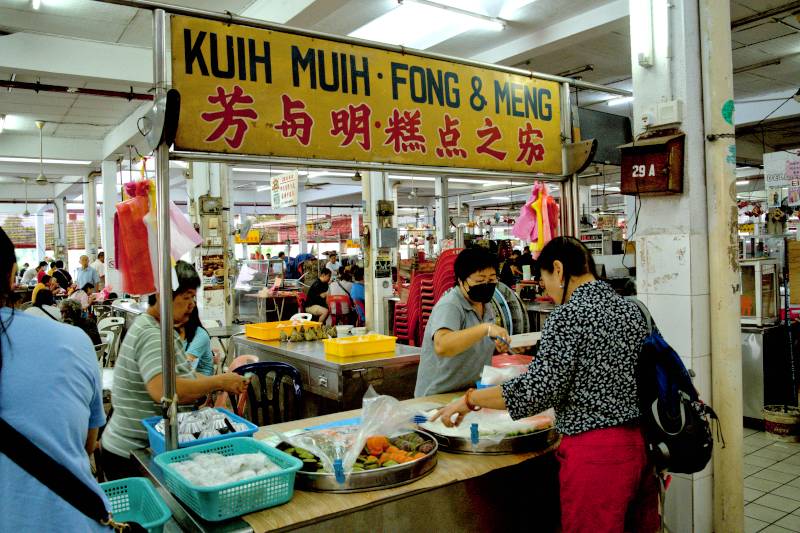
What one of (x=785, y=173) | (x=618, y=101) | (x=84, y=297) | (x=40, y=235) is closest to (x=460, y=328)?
(x=785, y=173)

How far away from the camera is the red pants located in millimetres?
2080

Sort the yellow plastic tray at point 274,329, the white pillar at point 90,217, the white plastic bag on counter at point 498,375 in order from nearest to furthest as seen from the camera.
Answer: the white plastic bag on counter at point 498,375 < the yellow plastic tray at point 274,329 < the white pillar at point 90,217

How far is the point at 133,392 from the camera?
2584 mm

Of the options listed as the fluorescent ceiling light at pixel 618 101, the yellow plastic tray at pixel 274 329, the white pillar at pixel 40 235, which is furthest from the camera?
the white pillar at pixel 40 235

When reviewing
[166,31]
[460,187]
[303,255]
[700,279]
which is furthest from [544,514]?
[460,187]

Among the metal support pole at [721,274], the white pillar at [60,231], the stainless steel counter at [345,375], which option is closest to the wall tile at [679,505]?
the metal support pole at [721,274]

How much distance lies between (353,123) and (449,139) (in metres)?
0.56

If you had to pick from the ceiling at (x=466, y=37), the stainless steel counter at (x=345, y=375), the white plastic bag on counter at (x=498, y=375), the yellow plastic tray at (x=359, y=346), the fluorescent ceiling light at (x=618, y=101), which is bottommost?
the stainless steel counter at (x=345, y=375)

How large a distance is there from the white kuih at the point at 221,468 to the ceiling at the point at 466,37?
16.7ft

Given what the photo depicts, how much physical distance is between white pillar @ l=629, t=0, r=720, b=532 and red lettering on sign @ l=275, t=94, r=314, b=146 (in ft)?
6.73

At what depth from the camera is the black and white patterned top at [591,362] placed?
2.09m

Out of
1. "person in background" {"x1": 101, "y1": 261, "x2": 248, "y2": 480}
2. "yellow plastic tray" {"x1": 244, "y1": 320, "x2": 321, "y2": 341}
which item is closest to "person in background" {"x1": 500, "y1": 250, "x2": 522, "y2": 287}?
"yellow plastic tray" {"x1": 244, "y1": 320, "x2": 321, "y2": 341}

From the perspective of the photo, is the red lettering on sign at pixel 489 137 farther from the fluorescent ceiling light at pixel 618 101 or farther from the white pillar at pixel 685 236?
the fluorescent ceiling light at pixel 618 101

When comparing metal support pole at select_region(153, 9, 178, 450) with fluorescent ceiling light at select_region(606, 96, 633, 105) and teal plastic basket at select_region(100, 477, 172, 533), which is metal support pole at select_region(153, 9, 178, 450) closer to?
teal plastic basket at select_region(100, 477, 172, 533)
